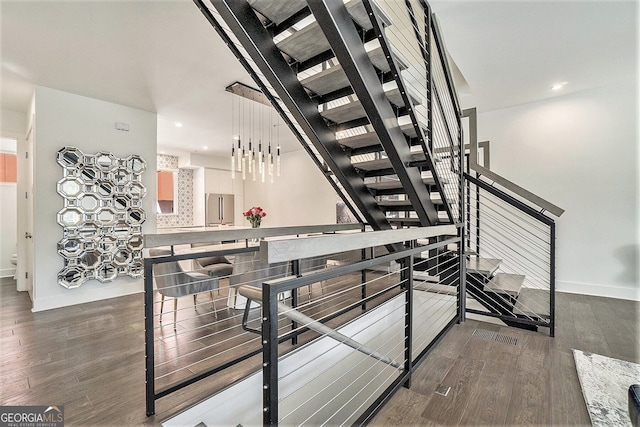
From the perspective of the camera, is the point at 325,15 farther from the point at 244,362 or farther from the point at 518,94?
the point at 518,94

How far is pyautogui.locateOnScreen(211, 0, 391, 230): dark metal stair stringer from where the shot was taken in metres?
1.81

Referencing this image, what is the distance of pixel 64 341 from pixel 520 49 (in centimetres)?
550

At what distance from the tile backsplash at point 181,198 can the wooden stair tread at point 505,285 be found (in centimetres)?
750

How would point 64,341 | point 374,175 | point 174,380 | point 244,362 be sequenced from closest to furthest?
point 174,380 → point 244,362 → point 64,341 → point 374,175

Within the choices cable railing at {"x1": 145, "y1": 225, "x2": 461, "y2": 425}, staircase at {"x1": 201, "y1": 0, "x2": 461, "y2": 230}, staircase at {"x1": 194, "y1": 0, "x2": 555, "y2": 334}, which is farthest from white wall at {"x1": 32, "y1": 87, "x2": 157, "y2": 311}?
staircase at {"x1": 201, "y1": 0, "x2": 461, "y2": 230}

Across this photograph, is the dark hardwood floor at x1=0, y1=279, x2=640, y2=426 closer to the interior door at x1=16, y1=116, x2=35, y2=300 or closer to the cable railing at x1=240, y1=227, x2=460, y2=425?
the cable railing at x1=240, y1=227, x2=460, y2=425

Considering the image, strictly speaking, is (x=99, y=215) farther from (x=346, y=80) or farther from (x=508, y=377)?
(x=508, y=377)

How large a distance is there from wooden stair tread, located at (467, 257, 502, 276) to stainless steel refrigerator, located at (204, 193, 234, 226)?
21.4 ft

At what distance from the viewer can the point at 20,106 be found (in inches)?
163

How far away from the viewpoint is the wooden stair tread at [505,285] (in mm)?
2787

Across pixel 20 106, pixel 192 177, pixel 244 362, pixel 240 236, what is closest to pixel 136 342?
pixel 244 362

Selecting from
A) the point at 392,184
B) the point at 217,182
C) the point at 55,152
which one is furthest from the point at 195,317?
the point at 217,182

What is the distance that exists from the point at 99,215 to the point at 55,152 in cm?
96

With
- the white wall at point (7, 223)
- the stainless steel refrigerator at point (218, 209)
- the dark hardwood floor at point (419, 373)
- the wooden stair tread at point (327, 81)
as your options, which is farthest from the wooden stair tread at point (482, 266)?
the white wall at point (7, 223)
